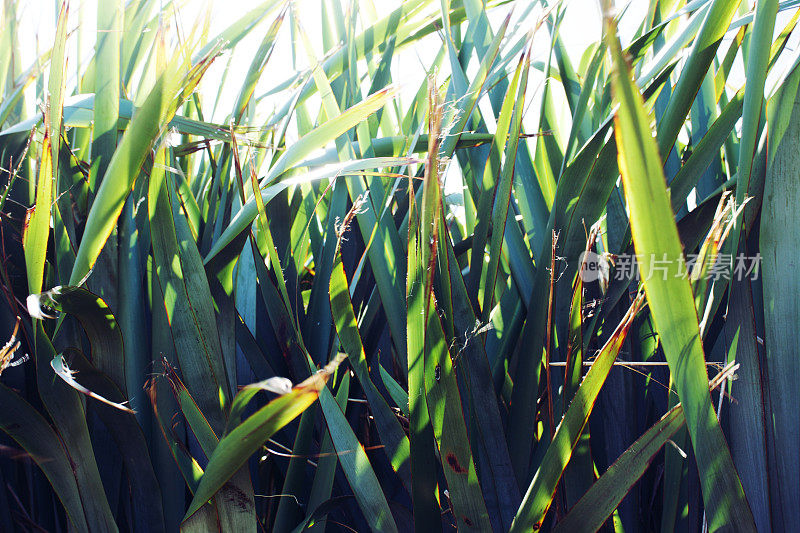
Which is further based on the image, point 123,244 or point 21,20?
point 21,20

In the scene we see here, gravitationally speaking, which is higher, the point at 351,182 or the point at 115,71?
the point at 115,71

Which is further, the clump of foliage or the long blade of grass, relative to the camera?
the clump of foliage

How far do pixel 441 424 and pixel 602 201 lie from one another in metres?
0.20

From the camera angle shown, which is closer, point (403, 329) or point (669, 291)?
point (669, 291)

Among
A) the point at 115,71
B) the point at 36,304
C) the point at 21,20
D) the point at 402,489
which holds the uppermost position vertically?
the point at 21,20

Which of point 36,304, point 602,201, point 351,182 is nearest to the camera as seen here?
point 36,304

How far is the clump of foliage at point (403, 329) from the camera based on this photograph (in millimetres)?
290

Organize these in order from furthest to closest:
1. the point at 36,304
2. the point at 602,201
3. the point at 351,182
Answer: the point at 351,182, the point at 602,201, the point at 36,304

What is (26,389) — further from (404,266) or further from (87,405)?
(404,266)

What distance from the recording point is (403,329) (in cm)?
39

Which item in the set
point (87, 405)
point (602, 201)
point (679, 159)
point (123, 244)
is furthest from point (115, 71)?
point (679, 159)

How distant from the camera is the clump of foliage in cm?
29

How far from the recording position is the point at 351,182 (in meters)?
0.47

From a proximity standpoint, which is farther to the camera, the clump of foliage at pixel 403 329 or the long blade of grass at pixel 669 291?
the clump of foliage at pixel 403 329
